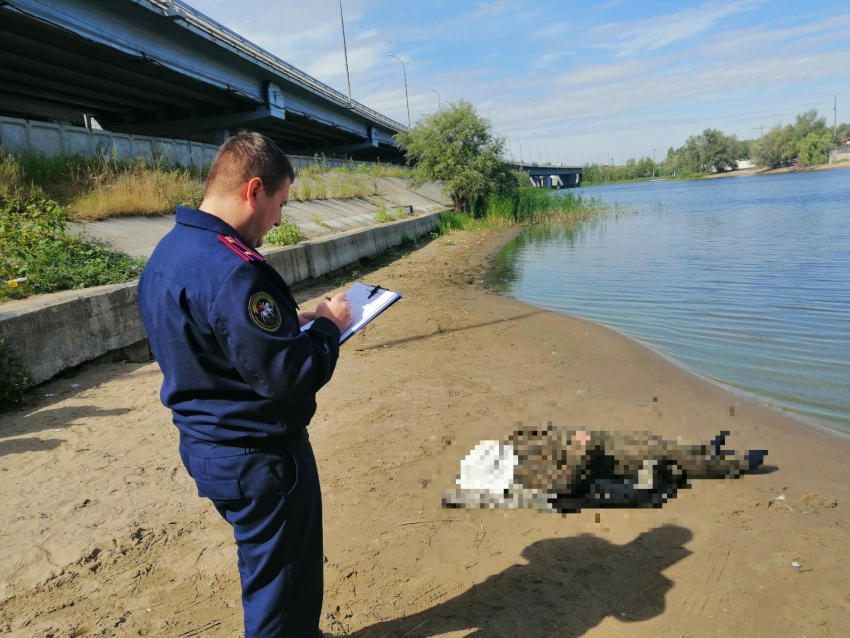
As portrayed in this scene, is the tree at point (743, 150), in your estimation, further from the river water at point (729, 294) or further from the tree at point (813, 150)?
the river water at point (729, 294)

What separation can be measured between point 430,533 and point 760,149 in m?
116

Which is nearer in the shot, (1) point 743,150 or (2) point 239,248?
(2) point 239,248

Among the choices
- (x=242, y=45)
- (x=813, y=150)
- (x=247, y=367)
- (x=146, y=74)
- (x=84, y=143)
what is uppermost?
(x=242, y=45)

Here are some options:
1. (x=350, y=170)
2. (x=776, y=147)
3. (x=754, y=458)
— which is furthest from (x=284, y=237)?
(x=776, y=147)

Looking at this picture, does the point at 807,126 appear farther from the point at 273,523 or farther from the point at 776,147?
the point at 273,523

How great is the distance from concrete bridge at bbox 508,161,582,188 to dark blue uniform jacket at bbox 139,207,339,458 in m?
102

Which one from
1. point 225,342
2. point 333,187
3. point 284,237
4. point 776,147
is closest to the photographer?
point 225,342

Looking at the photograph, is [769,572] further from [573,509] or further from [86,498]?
[86,498]

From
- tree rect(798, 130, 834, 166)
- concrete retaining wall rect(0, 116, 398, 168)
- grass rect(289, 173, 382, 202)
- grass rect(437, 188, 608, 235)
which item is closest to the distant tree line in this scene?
tree rect(798, 130, 834, 166)

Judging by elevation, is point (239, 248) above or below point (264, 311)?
above

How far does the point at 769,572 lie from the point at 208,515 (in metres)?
3.25

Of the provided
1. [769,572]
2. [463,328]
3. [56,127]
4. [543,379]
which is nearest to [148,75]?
[56,127]

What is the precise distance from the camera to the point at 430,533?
3.54 m

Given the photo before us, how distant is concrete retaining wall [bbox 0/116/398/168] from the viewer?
40.5 feet
